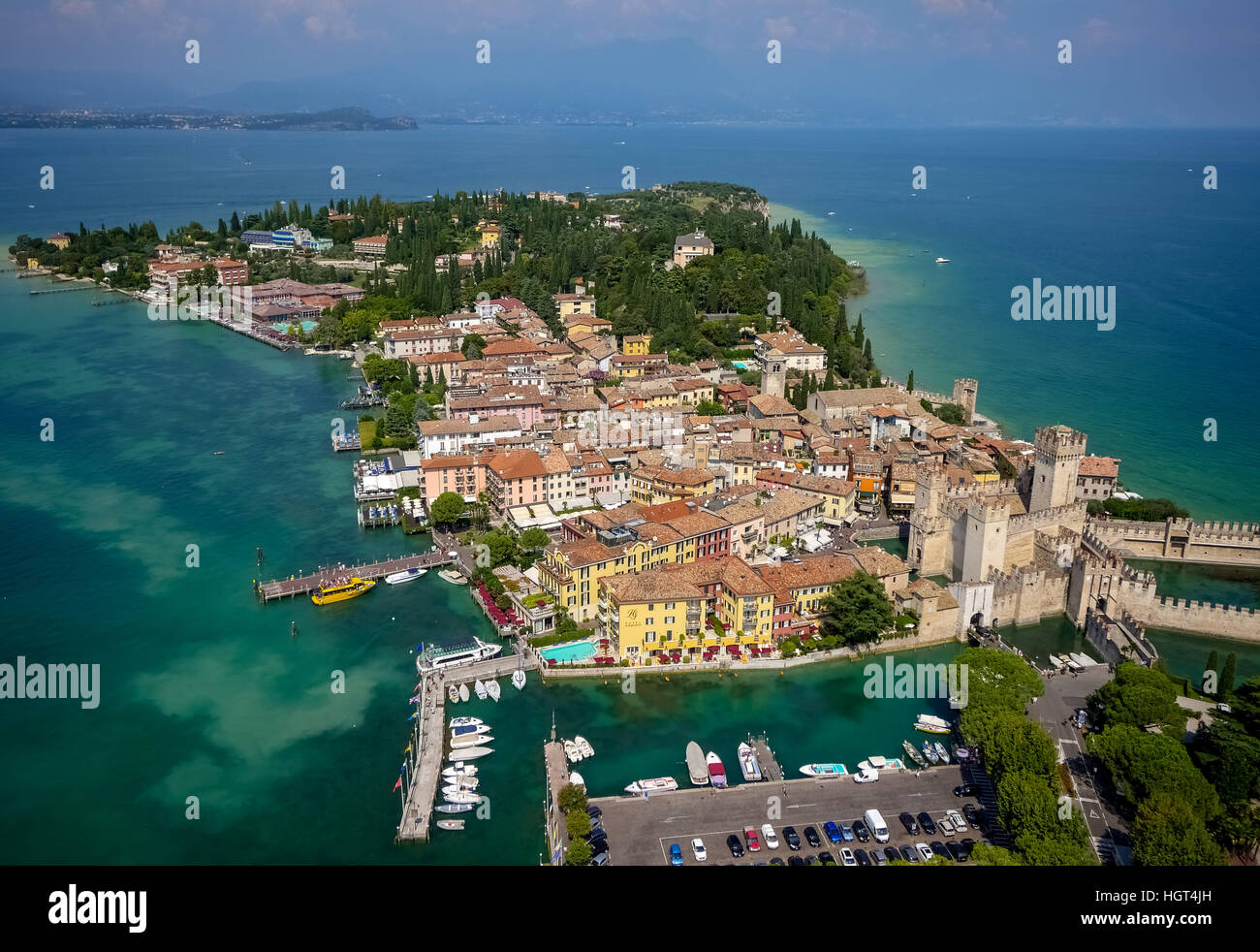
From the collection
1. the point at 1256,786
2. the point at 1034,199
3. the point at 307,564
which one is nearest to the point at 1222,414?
the point at 1256,786

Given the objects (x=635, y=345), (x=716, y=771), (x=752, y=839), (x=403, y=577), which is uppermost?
(x=635, y=345)

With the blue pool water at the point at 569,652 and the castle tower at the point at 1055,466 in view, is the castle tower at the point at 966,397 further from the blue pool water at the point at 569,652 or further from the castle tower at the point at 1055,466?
the blue pool water at the point at 569,652

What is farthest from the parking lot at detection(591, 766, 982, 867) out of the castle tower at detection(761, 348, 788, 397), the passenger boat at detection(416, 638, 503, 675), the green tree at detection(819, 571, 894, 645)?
the castle tower at detection(761, 348, 788, 397)

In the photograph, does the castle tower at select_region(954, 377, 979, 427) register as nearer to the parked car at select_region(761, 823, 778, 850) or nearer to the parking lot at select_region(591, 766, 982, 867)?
the parking lot at select_region(591, 766, 982, 867)

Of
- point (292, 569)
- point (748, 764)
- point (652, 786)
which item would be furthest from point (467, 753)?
point (292, 569)

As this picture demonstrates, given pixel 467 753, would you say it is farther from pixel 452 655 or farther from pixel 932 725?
pixel 932 725

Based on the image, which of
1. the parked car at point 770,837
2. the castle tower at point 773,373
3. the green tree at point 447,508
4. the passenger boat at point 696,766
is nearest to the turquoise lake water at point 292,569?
the passenger boat at point 696,766

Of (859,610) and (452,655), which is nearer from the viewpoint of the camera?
(452,655)
